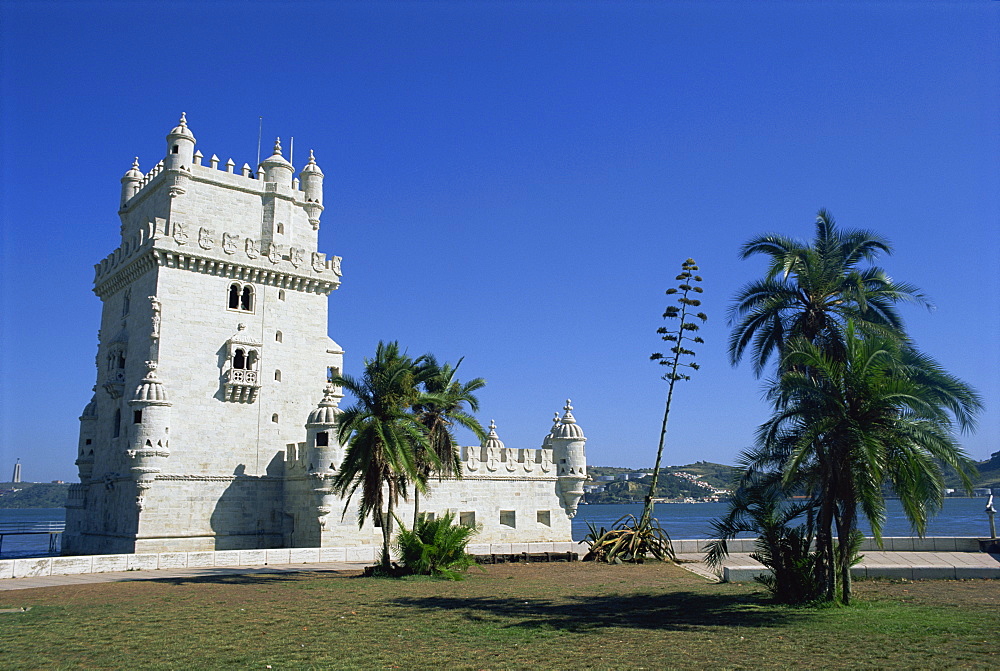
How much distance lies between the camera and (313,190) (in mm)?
38594

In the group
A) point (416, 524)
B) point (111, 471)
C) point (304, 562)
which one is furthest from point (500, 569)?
point (111, 471)

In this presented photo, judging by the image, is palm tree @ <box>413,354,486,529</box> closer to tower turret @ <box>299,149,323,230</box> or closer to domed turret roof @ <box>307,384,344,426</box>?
domed turret roof @ <box>307,384,344,426</box>

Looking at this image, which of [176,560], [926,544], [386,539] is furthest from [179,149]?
[926,544]

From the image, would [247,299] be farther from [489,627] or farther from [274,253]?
[489,627]

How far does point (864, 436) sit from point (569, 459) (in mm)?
22908

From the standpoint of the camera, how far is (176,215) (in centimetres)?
3403

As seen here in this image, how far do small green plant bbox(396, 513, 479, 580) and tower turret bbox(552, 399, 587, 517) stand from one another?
1442cm

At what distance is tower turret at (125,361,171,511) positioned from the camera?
1201 inches

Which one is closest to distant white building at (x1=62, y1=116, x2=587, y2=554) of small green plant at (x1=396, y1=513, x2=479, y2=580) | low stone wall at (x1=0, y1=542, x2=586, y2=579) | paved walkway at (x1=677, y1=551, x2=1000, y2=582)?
low stone wall at (x1=0, y1=542, x2=586, y2=579)

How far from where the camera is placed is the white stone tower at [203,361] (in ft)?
104

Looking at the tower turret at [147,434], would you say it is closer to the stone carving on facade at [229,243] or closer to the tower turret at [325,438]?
the tower turret at [325,438]

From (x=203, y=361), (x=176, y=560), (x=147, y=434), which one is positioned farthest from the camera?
(x=203, y=361)

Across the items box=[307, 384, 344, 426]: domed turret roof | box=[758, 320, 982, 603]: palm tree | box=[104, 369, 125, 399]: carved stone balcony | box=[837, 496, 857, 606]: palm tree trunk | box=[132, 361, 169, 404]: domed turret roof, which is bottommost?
box=[837, 496, 857, 606]: palm tree trunk

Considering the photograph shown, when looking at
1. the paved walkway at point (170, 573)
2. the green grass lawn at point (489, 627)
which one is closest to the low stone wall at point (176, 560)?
the paved walkway at point (170, 573)
